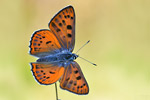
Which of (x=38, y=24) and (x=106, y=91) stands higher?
(x=38, y=24)

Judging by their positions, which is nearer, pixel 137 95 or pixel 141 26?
pixel 137 95

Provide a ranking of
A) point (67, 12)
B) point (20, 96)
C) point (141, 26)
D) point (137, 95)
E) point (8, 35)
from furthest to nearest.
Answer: point (141, 26) < point (8, 35) < point (137, 95) < point (20, 96) < point (67, 12)

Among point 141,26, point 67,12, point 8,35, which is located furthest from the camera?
point 141,26

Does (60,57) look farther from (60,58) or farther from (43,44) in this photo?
(43,44)

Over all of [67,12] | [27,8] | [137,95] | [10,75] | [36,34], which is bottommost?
[137,95]

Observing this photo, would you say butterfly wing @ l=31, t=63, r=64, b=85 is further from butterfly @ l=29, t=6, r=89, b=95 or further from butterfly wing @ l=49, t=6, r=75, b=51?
butterfly wing @ l=49, t=6, r=75, b=51

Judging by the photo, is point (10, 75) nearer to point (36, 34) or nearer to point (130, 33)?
point (36, 34)

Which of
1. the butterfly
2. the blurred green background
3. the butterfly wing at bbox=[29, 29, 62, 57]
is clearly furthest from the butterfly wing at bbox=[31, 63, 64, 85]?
the blurred green background

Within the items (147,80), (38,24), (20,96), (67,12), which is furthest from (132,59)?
(67,12)
